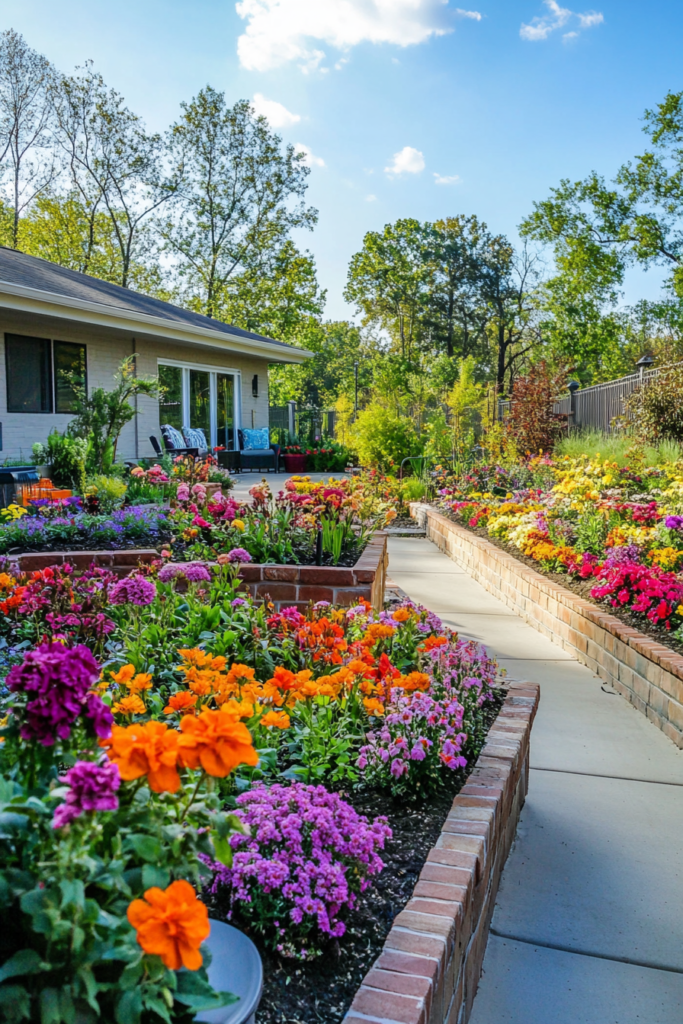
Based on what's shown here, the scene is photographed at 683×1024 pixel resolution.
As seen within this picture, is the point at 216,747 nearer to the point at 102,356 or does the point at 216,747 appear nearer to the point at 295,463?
the point at 102,356

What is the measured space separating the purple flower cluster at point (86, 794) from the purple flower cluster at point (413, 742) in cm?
137

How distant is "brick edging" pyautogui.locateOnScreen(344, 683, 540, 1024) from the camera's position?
1.39 meters

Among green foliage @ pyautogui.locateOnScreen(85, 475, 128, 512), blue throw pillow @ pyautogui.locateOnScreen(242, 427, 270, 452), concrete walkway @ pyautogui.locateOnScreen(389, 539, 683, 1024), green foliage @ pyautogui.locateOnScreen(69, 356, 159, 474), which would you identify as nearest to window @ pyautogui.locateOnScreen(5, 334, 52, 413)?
green foliage @ pyautogui.locateOnScreen(69, 356, 159, 474)

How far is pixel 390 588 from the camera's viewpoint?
18.6 ft

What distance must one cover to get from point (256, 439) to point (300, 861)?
1592 centimetres

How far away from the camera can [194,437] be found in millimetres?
14422

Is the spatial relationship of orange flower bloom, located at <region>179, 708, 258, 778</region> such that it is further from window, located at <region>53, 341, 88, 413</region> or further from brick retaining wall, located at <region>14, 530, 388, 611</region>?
window, located at <region>53, 341, 88, 413</region>

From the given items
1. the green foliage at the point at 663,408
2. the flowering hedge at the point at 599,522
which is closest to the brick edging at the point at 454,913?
the flowering hedge at the point at 599,522

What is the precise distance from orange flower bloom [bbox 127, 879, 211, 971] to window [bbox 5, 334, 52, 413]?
36.5ft

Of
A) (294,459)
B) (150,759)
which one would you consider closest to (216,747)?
(150,759)

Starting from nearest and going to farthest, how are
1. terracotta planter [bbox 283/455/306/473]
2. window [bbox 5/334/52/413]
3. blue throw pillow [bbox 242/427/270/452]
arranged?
window [bbox 5/334/52/413]
terracotta planter [bbox 283/455/306/473]
blue throw pillow [bbox 242/427/270/452]

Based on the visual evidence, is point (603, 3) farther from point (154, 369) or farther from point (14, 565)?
point (14, 565)

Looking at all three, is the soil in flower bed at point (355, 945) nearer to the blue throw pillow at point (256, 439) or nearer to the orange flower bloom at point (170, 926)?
the orange flower bloom at point (170, 926)

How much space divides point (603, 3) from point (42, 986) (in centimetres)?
1676
